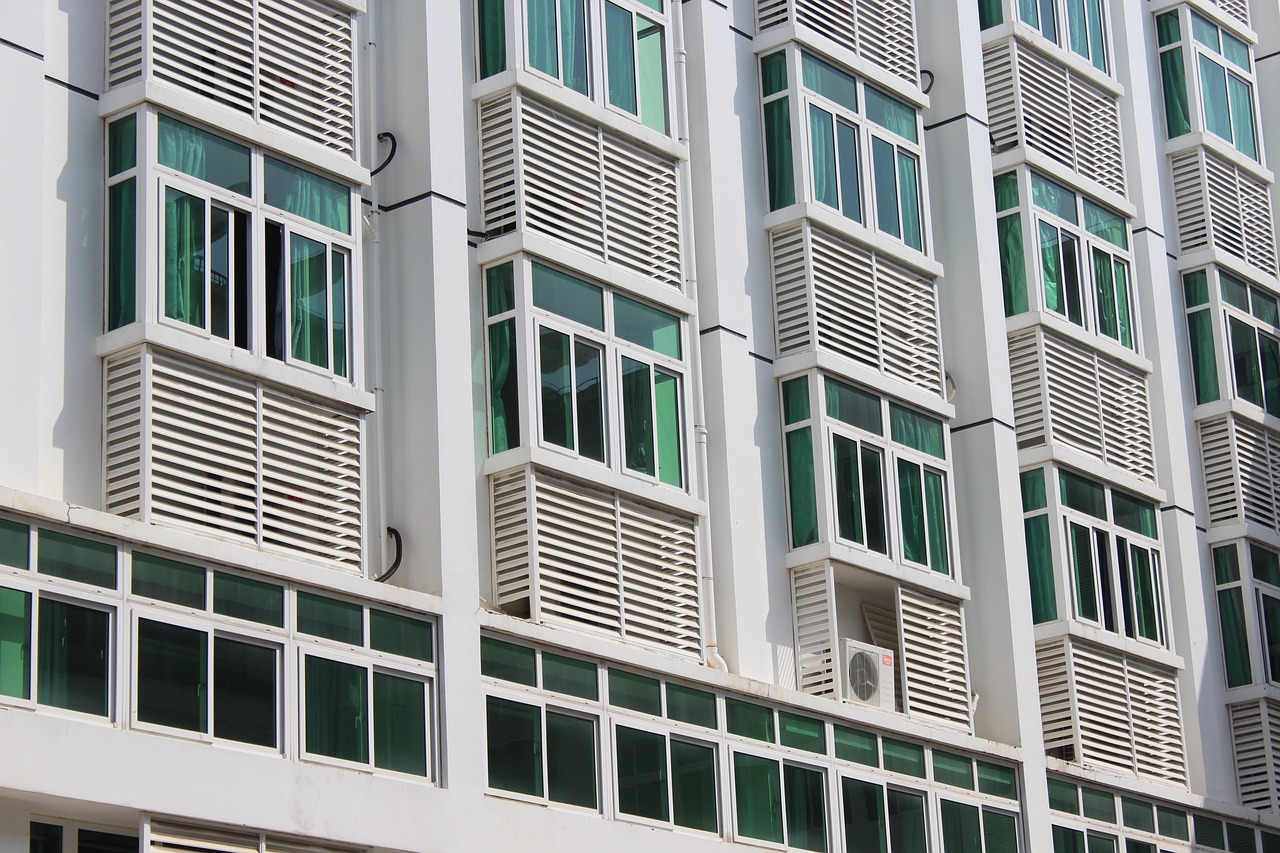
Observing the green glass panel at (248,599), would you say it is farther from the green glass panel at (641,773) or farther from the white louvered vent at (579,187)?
the white louvered vent at (579,187)

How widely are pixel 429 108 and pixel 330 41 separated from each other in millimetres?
1365

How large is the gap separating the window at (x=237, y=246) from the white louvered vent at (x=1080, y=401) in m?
13.9

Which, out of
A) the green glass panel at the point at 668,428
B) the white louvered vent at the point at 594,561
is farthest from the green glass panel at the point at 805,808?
the green glass panel at the point at 668,428

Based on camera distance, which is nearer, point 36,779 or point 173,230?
point 36,779

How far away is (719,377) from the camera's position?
29.1 metres

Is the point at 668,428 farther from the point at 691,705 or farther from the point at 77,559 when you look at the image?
the point at 77,559

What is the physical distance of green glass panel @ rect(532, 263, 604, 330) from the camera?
26.5m

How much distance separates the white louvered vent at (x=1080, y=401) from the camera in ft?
114

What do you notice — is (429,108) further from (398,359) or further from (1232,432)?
(1232,432)

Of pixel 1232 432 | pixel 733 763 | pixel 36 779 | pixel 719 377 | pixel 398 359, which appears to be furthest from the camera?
pixel 1232 432

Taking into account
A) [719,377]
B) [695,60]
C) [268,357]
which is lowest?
[268,357]

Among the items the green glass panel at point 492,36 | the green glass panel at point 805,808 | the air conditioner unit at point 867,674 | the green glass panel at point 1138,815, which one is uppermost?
the green glass panel at point 492,36

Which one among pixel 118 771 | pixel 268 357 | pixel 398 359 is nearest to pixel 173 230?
pixel 268 357

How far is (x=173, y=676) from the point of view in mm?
20969
